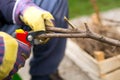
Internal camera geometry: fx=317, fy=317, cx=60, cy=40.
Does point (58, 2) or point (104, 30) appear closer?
point (58, 2)

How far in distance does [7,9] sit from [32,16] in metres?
0.23

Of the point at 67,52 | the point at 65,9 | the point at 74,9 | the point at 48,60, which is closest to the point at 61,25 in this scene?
the point at 65,9

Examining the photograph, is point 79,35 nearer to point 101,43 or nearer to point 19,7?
point 19,7

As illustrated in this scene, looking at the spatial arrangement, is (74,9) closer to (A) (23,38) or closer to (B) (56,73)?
(B) (56,73)

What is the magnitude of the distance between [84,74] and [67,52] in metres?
0.24

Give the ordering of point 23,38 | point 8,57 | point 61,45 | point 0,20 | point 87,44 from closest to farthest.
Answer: point 8,57 < point 23,38 < point 0,20 < point 61,45 < point 87,44

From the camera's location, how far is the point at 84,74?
2.25m

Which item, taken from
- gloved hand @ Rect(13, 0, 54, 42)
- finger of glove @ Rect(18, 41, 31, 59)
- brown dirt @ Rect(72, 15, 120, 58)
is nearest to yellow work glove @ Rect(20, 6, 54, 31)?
gloved hand @ Rect(13, 0, 54, 42)

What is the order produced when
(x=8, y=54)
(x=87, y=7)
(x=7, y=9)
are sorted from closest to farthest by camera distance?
(x=8, y=54) → (x=7, y=9) → (x=87, y=7)

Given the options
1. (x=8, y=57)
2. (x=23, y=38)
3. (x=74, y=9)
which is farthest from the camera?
(x=74, y=9)

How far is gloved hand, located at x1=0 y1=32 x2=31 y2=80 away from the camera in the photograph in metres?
1.23

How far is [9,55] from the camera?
48.7 inches

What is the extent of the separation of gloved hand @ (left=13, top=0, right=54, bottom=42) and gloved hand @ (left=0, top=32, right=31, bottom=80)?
169 millimetres

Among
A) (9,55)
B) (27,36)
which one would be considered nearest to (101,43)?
(27,36)
